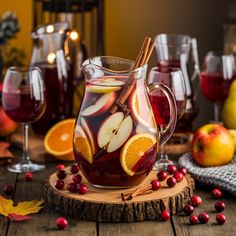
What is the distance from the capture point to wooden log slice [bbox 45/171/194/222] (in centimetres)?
150

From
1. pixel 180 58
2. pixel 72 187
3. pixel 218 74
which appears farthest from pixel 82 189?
pixel 218 74

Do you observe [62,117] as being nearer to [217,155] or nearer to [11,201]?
[217,155]

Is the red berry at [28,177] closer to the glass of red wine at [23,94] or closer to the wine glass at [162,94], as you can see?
the glass of red wine at [23,94]

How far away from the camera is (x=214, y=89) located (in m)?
2.29

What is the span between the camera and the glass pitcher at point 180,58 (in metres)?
2.15

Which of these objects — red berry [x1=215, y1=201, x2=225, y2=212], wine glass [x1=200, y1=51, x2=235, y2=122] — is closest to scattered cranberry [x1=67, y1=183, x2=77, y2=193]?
red berry [x1=215, y1=201, x2=225, y2=212]

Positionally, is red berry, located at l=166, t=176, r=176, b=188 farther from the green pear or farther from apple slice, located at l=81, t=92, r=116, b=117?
the green pear

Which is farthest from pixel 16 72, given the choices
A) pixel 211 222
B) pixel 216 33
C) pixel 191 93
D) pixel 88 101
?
pixel 216 33

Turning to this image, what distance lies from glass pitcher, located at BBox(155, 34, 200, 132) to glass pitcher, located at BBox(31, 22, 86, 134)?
12.1 inches

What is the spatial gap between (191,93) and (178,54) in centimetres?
13

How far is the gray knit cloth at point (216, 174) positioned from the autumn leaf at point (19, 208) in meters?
0.42

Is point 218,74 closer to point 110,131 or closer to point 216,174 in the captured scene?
point 216,174

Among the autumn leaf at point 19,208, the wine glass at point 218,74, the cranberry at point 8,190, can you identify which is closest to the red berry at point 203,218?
the autumn leaf at point 19,208

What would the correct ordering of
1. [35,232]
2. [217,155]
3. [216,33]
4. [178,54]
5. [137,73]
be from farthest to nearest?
1. [216,33]
2. [178,54]
3. [217,155]
4. [137,73]
5. [35,232]
